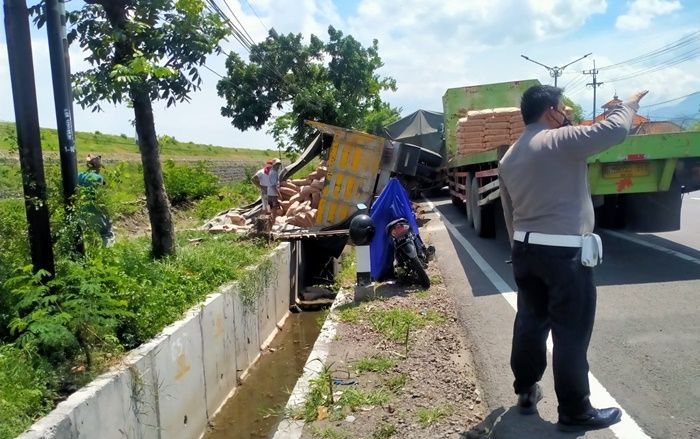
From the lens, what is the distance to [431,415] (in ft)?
13.6

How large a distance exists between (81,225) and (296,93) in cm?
2260

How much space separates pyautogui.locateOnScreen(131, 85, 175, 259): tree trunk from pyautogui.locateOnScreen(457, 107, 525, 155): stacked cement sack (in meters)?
6.45

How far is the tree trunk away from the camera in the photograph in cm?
778

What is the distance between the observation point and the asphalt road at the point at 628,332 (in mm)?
3902

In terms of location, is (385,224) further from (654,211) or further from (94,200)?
(654,211)

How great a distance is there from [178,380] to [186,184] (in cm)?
1447

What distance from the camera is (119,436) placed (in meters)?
4.82

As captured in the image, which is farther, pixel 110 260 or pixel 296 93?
pixel 296 93

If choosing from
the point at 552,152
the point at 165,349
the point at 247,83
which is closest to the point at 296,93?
the point at 247,83

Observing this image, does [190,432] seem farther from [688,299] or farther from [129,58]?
[688,299]

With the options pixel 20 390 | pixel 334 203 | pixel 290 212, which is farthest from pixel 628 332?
pixel 290 212

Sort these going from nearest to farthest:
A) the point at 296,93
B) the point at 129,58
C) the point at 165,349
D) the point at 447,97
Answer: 1. the point at 165,349
2. the point at 129,58
3. the point at 447,97
4. the point at 296,93

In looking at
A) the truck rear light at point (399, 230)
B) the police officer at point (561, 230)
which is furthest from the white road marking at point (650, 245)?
the police officer at point (561, 230)

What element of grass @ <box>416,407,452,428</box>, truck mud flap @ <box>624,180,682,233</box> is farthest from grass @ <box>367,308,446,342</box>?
truck mud flap @ <box>624,180,682,233</box>
